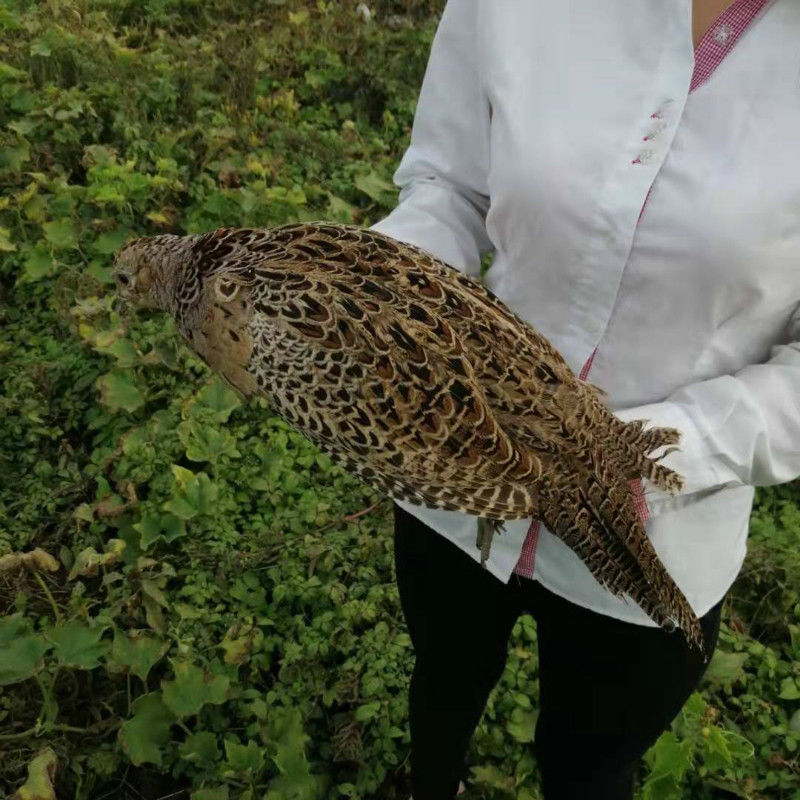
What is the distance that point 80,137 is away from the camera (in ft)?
15.8

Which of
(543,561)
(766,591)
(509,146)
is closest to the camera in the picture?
(509,146)

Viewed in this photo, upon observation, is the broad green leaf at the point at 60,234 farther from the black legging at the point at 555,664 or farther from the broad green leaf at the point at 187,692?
the black legging at the point at 555,664

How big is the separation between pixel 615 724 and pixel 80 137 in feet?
14.9

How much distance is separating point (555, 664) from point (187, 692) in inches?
50.9

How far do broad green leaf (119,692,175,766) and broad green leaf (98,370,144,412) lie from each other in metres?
1.32

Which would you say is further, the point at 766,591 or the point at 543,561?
the point at 766,591

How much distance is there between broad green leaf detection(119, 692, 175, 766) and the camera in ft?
8.34

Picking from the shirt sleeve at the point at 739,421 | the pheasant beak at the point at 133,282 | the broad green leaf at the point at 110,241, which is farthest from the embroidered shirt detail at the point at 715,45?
the broad green leaf at the point at 110,241

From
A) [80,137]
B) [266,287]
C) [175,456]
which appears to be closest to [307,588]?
[175,456]

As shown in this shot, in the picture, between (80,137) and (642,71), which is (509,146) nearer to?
(642,71)

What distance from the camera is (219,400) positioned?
345 centimetres

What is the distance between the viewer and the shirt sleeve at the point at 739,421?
4.88 ft

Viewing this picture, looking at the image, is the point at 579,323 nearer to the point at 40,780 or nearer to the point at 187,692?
the point at 187,692

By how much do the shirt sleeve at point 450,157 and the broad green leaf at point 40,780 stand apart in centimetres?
189
